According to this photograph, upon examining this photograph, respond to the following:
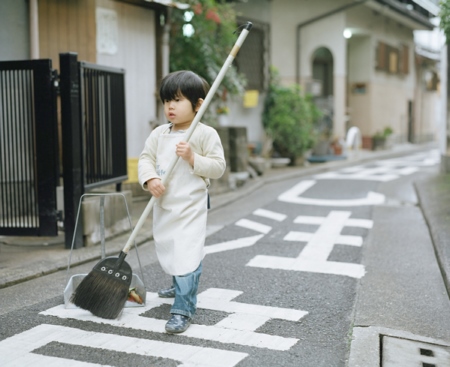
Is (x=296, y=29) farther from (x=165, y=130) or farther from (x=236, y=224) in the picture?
(x=165, y=130)

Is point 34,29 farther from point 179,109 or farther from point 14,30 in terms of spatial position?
point 179,109

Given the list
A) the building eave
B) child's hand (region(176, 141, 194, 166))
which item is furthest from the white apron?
the building eave

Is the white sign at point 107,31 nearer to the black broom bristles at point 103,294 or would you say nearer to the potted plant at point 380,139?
the black broom bristles at point 103,294

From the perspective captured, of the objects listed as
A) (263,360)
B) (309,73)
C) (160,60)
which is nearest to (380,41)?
(309,73)

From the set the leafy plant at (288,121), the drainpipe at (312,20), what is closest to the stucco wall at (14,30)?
the leafy plant at (288,121)

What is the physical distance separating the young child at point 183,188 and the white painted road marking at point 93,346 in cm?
36

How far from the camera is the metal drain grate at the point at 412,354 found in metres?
3.76

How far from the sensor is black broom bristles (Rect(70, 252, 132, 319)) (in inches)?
171

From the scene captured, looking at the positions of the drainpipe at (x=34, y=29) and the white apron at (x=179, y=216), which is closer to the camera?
the white apron at (x=179, y=216)

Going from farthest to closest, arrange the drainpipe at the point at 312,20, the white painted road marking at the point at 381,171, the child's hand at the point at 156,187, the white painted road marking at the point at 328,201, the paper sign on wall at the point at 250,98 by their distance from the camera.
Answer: the drainpipe at the point at 312,20 < the paper sign on wall at the point at 250,98 < the white painted road marking at the point at 381,171 < the white painted road marking at the point at 328,201 < the child's hand at the point at 156,187

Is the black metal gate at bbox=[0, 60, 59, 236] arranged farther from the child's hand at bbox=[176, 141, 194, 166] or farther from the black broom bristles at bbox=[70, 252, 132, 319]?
the child's hand at bbox=[176, 141, 194, 166]

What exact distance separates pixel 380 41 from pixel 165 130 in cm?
2244

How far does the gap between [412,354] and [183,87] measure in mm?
2301

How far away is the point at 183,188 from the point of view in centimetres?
441
